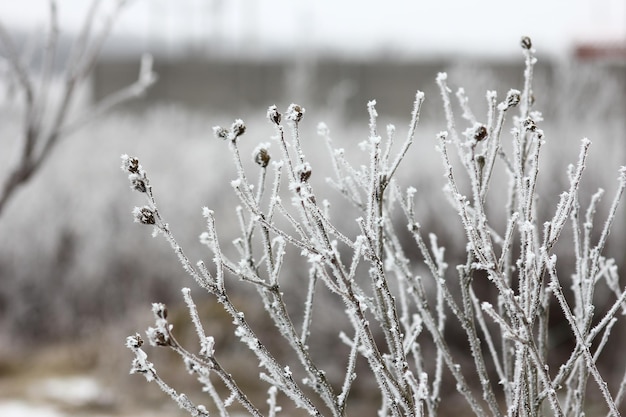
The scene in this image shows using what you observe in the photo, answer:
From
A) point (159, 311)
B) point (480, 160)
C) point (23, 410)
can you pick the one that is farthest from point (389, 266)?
point (23, 410)

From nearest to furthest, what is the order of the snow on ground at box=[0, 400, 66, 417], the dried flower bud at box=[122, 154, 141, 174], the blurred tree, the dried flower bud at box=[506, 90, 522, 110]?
the dried flower bud at box=[122, 154, 141, 174]
the dried flower bud at box=[506, 90, 522, 110]
the blurred tree
the snow on ground at box=[0, 400, 66, 417]

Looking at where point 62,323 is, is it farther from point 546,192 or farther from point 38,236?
point 546,192

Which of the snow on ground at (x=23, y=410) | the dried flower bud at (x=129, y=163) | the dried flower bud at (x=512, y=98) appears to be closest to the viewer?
the dried flower bud at (x=129, y=163)

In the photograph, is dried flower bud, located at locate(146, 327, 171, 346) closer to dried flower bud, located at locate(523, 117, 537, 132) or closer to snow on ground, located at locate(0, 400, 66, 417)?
dried flower bud, located at locate(523, 117, 537, 132)

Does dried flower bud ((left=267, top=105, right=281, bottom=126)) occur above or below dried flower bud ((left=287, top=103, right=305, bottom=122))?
above

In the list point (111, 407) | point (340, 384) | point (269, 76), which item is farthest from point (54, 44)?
point (269, 76)

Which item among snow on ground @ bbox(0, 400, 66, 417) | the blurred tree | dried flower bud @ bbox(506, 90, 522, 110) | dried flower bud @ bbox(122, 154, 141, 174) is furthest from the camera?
snow on ground @ bbox(0, 400, 66, 417)

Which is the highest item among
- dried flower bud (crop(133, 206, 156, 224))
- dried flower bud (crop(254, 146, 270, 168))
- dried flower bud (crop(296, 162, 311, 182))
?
dried flower bud (crop(254, 146, 270, 168))

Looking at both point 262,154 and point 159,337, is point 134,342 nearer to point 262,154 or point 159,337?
point 159,337

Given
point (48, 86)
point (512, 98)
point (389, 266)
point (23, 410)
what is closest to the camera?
point (512, 98)

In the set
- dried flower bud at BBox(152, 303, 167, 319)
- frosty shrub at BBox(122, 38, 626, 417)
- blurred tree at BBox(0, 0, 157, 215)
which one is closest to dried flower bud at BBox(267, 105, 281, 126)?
frosty shrub at BBox(122, 38, 626, 417)

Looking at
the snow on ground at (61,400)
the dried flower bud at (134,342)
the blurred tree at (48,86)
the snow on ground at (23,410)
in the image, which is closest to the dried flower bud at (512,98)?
the dried flower bud at (134,342)

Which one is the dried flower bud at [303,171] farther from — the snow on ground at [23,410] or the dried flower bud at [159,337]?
the snow on ground at [23,410]

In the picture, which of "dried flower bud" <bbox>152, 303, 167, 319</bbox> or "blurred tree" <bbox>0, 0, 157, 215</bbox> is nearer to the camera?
"dried flower bud" <bbox>152, 303, 167, 319</bbox>
